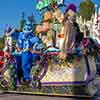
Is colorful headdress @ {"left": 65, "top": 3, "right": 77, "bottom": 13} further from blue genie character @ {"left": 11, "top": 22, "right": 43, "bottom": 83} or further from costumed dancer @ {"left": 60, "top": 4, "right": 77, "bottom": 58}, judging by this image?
blue genie character @ {"left": 11, "top": 22, "right": 43, "bottom": 83}

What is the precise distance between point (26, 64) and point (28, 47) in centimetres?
51

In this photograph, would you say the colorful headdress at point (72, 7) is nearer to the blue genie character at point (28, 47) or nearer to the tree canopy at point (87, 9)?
the blue genie character at point (28, 47)

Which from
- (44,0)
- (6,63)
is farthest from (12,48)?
(44,0)

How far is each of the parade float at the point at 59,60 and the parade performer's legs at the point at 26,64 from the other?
41 millimetres

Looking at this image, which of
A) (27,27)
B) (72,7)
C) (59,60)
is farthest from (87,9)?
(59,60)

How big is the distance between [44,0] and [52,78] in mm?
2722

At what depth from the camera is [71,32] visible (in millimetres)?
9781

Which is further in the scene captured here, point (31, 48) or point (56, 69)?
point (31, 48)

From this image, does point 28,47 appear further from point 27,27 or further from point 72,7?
point 72,7

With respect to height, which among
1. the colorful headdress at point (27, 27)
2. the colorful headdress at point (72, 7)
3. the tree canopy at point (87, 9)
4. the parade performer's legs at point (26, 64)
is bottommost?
the parade performer's legs at point (26, 64)

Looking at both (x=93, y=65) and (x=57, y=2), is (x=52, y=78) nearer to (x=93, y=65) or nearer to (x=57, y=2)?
(x=93, y=65)

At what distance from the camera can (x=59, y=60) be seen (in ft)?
32.6

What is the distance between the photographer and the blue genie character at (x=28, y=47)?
417 inches

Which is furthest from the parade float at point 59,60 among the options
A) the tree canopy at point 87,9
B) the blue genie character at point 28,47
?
the tree canopy at point 87,9
